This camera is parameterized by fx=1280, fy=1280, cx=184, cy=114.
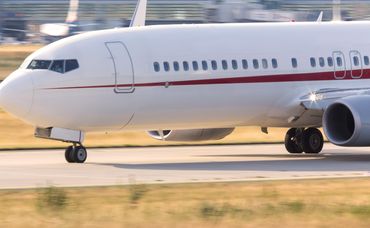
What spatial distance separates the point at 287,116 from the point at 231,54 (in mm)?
2073

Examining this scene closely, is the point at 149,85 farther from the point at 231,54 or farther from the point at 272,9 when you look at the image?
the point at 272,9

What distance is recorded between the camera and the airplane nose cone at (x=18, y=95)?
90.9 ft

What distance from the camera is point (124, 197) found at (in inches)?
846

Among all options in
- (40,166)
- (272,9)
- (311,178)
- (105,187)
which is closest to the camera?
(105,187)

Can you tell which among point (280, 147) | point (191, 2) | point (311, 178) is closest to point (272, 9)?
point (191, 2)

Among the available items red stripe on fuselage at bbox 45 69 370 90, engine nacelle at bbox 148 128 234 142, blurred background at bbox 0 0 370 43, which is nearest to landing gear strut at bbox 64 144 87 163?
red stripe on fuselage at bbox 45 69 370 90

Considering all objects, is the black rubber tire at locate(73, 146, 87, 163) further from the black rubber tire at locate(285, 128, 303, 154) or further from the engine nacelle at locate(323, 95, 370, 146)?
the black rubber tire at locate(285, 128, 303, 154)

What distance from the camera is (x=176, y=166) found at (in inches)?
1127

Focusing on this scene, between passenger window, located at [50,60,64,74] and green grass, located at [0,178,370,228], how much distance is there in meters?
5.52

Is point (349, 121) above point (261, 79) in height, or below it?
below

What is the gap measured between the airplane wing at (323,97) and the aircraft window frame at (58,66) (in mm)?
5913

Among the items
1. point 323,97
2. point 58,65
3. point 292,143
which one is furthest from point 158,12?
point 58,65

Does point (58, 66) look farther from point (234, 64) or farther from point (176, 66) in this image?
point (234, 64)

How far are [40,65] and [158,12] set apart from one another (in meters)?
101
